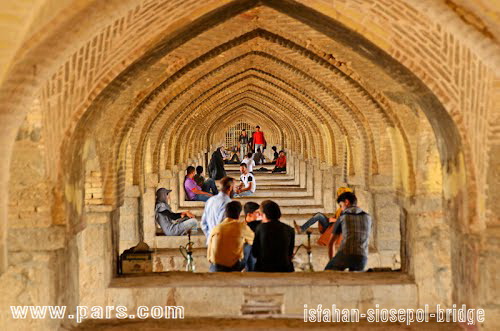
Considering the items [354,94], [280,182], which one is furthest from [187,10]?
[280,182]

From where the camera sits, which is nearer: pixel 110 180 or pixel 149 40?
pixel 149 40

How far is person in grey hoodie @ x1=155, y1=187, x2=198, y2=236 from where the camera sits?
9.88m

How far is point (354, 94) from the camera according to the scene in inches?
369

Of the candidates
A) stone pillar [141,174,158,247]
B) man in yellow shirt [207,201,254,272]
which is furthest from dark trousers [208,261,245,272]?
stone pillar [141,174,158,247]

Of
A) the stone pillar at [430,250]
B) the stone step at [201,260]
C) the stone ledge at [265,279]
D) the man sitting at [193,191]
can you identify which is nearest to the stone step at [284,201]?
the man sitting at [193,191]

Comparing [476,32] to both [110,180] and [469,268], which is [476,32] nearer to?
[469,268]

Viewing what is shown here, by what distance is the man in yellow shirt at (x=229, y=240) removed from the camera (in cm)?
677

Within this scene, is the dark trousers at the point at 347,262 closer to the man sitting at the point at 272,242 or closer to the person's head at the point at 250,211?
the man sitting at the point at 272,242

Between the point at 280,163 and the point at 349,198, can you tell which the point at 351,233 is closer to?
the point at 349,198

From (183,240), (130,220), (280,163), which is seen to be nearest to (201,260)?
(183,240)

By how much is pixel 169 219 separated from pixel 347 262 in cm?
358

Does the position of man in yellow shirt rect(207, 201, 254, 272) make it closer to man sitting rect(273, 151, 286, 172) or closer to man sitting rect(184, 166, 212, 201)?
man sitting rect(184, 166, 212, 201)

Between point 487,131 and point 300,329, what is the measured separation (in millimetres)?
2145

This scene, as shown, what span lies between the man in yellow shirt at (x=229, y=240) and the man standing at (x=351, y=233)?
35.1 inches
